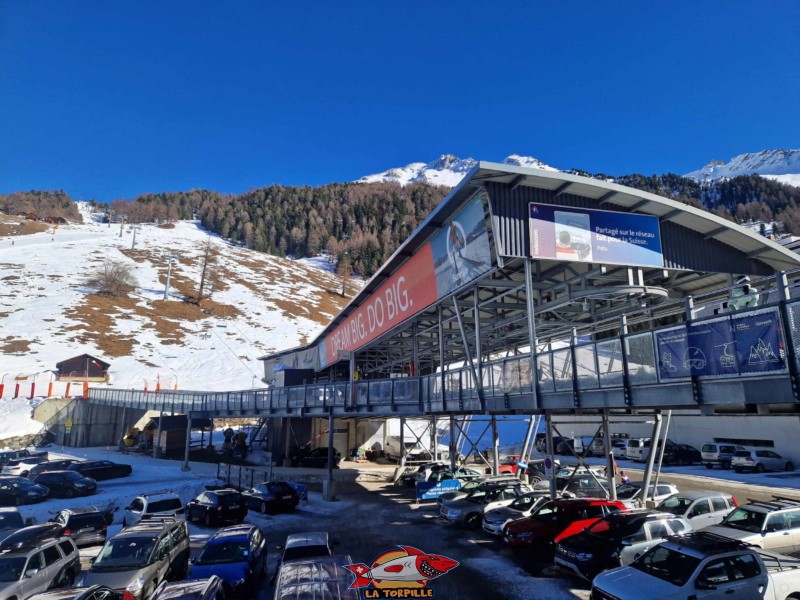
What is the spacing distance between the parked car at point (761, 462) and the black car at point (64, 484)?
37610mm

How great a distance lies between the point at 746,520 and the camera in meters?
12.9

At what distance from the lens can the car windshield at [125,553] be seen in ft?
35.5

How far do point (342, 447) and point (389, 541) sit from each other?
86.1 ft

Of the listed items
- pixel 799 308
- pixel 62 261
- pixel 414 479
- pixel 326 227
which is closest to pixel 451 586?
pixel 799 308

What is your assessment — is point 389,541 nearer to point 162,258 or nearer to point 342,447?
point 342,447

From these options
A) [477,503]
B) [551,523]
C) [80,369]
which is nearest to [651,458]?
[551,523]

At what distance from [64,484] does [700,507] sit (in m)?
28.7

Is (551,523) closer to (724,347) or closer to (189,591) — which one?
(724,347)

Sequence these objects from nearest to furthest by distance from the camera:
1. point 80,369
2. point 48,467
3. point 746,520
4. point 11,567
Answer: point 11,567 → point 746,520 → point 48,467 → point 80,369

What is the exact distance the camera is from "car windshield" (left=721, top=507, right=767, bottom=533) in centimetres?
1256

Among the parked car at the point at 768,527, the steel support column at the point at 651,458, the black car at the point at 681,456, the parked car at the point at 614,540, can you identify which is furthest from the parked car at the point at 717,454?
the parked car at the point at 614,540

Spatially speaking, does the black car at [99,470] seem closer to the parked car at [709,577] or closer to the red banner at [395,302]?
the red banner at [395,302]

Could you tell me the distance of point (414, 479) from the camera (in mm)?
30734

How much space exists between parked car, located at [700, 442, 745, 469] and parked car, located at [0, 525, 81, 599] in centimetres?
3513
